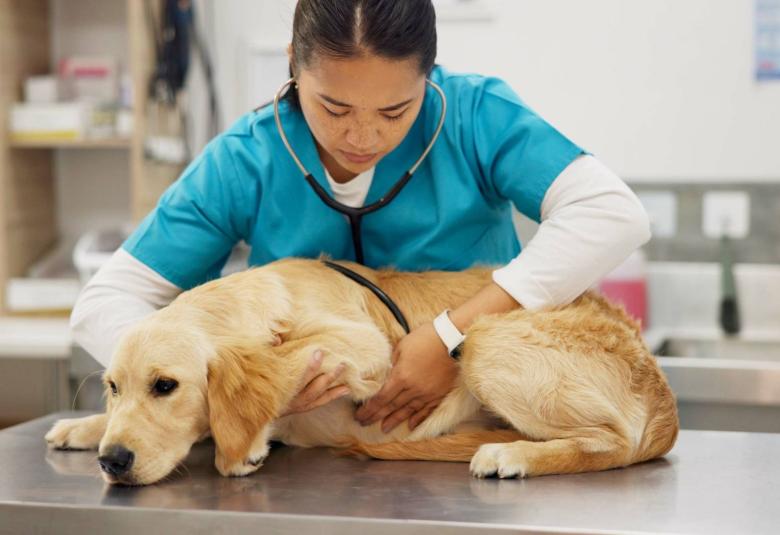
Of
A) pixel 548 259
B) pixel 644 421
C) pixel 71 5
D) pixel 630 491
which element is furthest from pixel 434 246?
pixel 71 5

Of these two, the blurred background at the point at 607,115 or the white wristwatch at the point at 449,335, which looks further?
the blurred background at the point at 607,115

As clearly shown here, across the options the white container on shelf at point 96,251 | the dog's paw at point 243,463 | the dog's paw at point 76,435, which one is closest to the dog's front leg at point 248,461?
the dog's paw at point 243,463

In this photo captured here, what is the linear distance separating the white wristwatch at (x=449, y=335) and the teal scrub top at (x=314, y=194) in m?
0.20

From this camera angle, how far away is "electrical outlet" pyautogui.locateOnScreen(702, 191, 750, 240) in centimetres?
287

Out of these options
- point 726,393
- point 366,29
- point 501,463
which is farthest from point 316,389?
point 726,393

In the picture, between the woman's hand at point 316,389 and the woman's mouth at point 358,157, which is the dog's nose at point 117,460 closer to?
the woman's hand at point 316,389

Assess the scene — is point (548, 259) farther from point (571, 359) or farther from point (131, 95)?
point (131, 95)

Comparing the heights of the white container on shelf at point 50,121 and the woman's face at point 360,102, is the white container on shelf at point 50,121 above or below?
below

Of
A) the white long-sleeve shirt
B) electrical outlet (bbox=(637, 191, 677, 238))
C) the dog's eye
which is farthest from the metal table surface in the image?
electrical outlet (bbox=(637, 191, 677, 238))

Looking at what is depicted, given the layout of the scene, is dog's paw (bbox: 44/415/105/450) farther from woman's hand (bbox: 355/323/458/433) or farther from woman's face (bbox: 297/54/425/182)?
woman's face (bbox: 297/54/425/182)

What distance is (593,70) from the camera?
2.96 meters

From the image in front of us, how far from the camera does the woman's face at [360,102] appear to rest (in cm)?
129

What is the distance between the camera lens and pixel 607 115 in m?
2.96

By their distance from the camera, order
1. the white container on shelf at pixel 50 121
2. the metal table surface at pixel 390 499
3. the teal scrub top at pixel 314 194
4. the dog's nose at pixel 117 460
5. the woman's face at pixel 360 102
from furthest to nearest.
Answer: the white container on shelf at pixel 50 121 < the teal scrub top at pixel 314 194 < the woman's face at pixel 360 102 < the dog's nose at pixel 117 460 < the metal table surface at pixel 390 499
